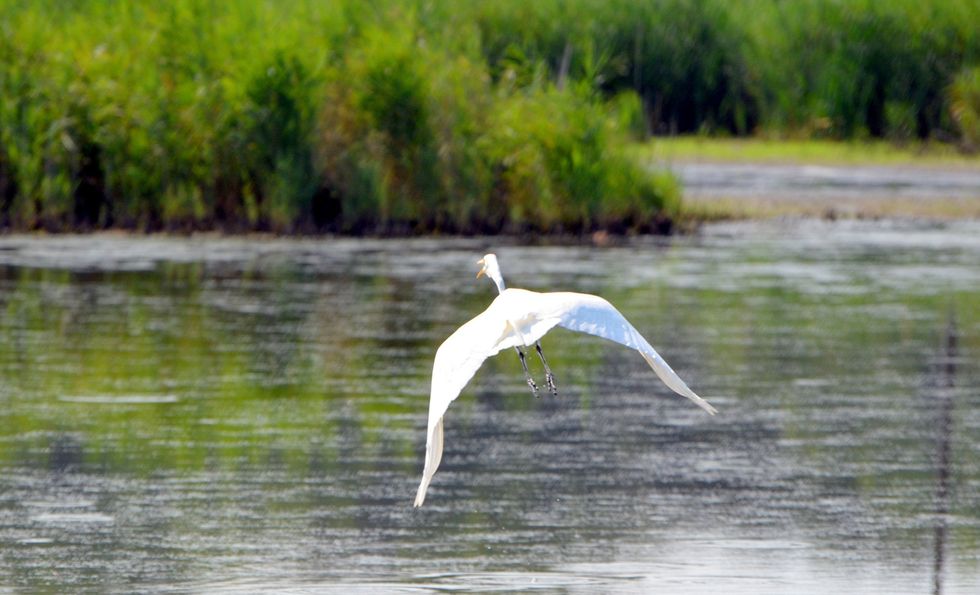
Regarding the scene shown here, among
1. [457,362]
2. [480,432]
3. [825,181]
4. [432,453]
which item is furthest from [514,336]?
[825,181]

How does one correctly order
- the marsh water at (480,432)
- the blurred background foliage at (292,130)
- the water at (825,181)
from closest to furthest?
the marsh water at (480,432) → the blurred background foliage at (292,130) → the water at (825,181)

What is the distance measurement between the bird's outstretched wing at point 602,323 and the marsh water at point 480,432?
116 cm

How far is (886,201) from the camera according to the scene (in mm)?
24922

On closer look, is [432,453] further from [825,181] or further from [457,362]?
[825,181]

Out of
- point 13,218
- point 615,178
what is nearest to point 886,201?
point 615,178

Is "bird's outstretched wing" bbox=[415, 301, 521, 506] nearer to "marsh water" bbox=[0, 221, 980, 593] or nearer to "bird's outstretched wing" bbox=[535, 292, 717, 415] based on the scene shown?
"bird's outstretched wing" bbox=[535, 292, 717, 415]

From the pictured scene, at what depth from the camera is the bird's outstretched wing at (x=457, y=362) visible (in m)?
7.61

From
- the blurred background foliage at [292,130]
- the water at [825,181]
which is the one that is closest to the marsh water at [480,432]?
the blurred background foliage at [292,130]

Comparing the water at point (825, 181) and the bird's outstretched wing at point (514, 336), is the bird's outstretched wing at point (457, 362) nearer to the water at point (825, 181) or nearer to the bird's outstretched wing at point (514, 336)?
the bird's outstretched wing at point (514, 336)

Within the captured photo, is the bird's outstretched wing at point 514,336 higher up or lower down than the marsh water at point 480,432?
higher up

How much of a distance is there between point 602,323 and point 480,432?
4123 mm

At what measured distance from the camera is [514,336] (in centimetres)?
810

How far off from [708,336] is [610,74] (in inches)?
653

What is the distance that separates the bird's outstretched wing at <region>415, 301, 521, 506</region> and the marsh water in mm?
888
